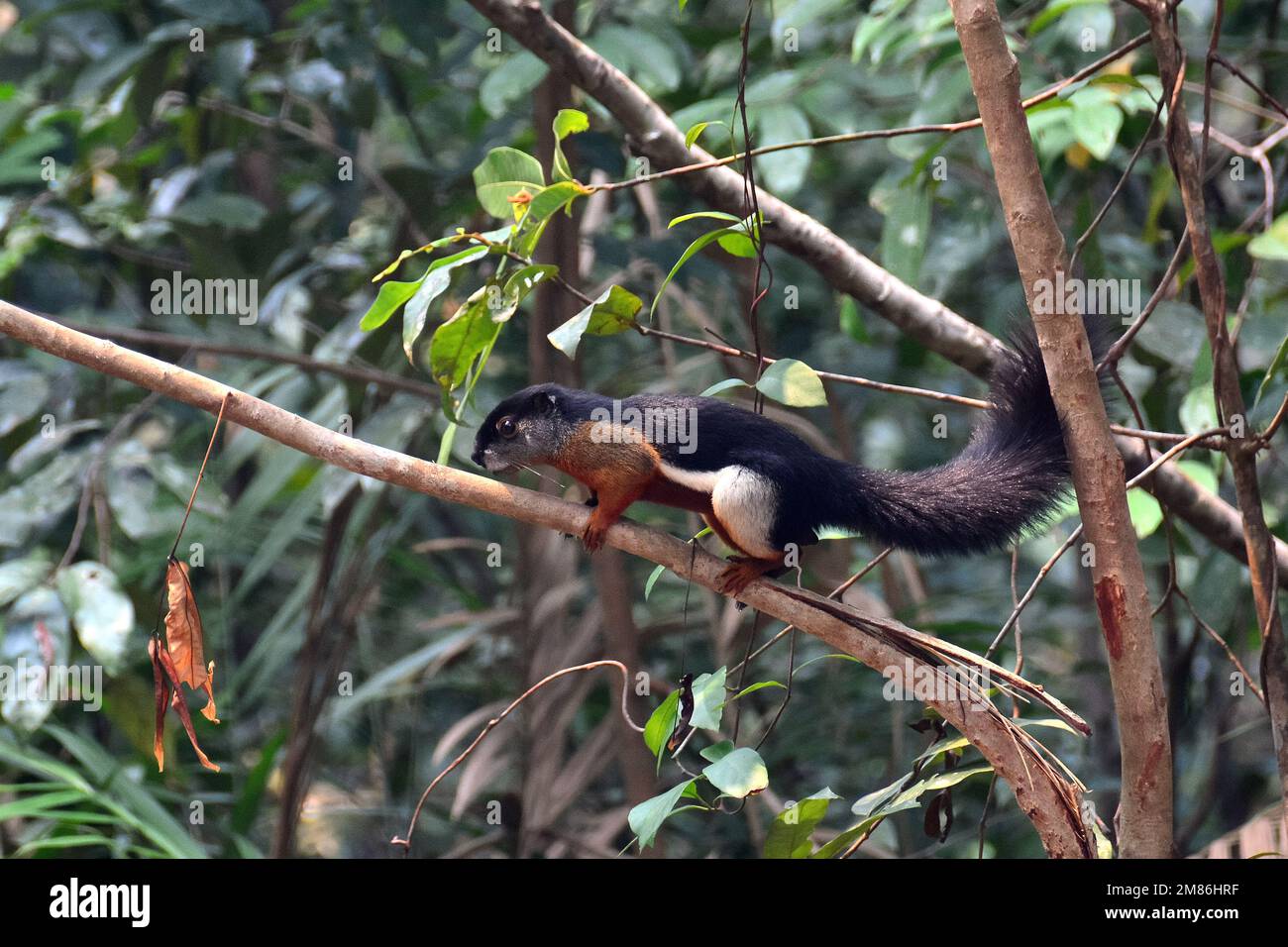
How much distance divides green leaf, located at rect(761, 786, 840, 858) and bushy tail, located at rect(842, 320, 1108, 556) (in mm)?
561

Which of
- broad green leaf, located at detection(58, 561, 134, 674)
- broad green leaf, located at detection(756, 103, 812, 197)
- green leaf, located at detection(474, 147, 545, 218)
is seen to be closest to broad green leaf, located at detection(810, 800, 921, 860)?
green leaf, located at detection(474, 147, 545, 218)

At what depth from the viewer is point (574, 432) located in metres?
2.77

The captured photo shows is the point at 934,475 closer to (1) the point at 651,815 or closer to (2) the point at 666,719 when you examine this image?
(2) the point at 666,719

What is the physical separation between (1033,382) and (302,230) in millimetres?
3606

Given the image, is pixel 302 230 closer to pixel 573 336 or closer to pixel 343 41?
pixel 343 41

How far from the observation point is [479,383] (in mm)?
4148

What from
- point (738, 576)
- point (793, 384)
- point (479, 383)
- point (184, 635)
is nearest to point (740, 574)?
point (738, 576)

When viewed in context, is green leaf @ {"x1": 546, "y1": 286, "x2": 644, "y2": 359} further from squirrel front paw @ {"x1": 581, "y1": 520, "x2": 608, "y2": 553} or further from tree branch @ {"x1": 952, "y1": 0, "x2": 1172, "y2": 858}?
tree branch @ {"x1": 952, "y1": 0, "x2": 1172, "y2": 858}

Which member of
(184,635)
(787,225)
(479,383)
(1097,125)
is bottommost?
(184,635)

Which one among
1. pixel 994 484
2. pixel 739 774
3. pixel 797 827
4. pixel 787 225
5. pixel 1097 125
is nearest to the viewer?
pixel 739 774

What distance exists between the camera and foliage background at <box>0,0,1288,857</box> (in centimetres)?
360

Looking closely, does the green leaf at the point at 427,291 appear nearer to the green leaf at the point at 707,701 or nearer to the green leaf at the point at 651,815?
the green leaf at the point at 707,701

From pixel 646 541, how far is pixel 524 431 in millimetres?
713

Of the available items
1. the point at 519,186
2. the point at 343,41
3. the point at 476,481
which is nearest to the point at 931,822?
the point at 476,481
